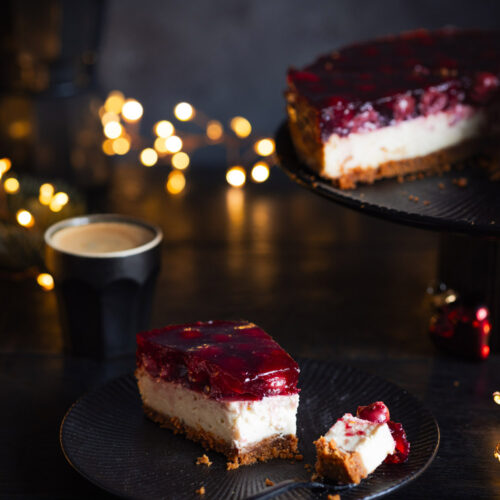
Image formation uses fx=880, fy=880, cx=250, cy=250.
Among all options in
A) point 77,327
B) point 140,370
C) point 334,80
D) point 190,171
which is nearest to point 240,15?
point 190,171

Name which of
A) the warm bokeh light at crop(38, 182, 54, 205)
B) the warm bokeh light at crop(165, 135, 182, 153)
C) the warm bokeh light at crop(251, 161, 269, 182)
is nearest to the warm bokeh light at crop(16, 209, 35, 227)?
the warm bokeh light at crop(38, 182, 54, 205)

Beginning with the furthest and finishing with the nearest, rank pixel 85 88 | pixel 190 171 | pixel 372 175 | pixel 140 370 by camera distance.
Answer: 1. pixel 190 171
2. pixel 85 88
3. pixel 372 175
4. pixel 140 370

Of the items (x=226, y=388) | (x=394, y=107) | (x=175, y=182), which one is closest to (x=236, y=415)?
(x=226, y=388)

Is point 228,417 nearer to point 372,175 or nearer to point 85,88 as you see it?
point 372,175

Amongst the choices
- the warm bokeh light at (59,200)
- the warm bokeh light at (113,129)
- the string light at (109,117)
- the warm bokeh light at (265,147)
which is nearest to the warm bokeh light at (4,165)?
the warm bokeh light at (59,200)

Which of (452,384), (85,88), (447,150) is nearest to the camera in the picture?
(452,384)

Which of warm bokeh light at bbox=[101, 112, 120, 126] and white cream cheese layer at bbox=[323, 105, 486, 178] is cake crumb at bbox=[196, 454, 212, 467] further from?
warm bokeh light at bbox=[101, 112, 120, 126]
